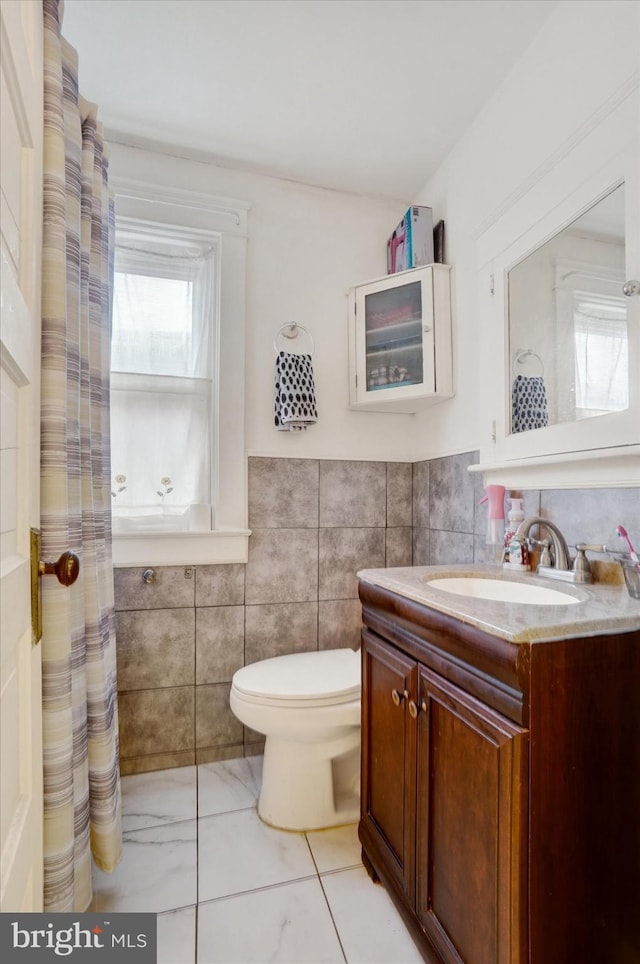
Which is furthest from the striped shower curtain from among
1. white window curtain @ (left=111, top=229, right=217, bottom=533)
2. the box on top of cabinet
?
the box on top of cabinet

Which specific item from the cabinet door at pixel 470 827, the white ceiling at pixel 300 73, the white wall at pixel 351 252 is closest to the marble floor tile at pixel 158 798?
the cabinet door at pixel 470 827

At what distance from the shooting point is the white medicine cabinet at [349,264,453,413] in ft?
6.08

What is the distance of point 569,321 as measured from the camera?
128cm

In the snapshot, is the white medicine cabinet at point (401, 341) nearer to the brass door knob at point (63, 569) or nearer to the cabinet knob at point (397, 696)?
the cabinet knob at point (397, 696)

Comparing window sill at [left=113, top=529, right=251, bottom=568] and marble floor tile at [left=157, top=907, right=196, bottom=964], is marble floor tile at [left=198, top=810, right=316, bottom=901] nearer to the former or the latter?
marble floor tile at [left=157, top=907, right=196, bottom=964]

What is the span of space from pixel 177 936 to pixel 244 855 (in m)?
0.29

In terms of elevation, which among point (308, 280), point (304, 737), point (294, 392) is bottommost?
point (304, 737)

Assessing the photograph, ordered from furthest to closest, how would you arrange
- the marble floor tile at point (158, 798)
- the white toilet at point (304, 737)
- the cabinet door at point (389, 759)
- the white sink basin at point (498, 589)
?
the marble floor tile at point (158, 798) < the white toilet at point (304, 737) < the white sink basin at point (498, 589) < the cabinet door at point (389, 759)

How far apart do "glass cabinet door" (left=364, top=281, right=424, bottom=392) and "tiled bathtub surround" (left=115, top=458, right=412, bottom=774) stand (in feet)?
1.36

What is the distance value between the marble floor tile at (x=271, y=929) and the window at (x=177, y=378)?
1.05 m

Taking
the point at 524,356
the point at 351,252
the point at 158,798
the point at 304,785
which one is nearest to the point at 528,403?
the point at 524,356

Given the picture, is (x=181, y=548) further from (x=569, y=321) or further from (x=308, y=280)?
(x=569, y=321)

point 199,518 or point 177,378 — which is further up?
point 177,378

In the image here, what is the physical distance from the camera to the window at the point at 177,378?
1.84 m
